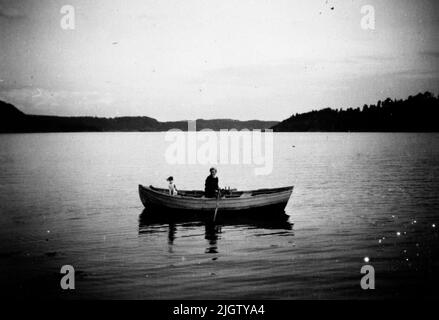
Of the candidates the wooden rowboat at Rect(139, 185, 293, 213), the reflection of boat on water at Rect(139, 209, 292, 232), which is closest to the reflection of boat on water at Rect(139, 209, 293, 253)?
the reflection of boat on water at Rect(139, 209, 292, 232)

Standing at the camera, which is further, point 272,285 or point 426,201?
point 426,201

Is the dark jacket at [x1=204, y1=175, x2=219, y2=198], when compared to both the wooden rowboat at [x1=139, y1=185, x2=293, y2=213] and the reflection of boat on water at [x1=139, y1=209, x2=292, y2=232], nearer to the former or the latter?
the wooden rowboat at [x1=139, y1=185, x2=293, y2=213]

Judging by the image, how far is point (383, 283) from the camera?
15031 millimetres

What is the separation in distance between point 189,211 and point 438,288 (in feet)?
46.5

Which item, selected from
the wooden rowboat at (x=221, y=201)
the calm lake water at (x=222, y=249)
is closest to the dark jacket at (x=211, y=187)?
the wooden rowboat at (x=221, y=201)

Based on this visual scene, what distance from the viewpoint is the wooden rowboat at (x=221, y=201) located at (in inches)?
1001

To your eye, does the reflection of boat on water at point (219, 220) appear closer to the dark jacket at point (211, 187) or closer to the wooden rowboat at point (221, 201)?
the wooden rowboat at point (221, 201)

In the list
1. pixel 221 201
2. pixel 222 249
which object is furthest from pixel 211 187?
pixel 222 249

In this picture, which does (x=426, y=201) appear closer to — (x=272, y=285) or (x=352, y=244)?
(x=352, y=244)

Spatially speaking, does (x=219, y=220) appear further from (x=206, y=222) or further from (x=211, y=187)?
(x=211, y=187)

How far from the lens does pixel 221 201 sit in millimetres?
25438
